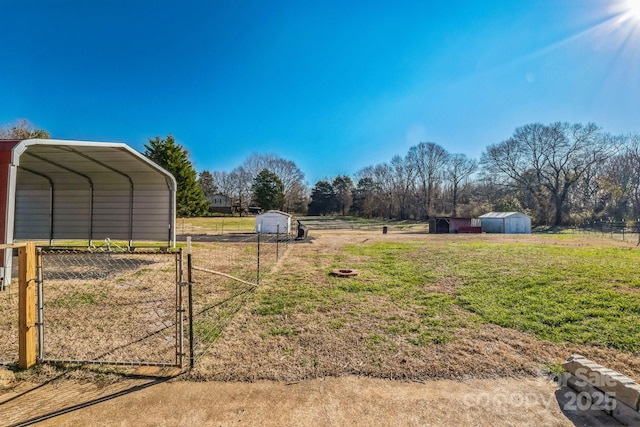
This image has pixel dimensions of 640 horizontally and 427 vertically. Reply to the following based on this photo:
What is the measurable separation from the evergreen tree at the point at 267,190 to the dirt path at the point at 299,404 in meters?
47.1

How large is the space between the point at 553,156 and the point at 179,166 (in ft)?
151

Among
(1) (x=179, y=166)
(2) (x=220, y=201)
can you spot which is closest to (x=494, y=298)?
(1) (x=179, y=166)

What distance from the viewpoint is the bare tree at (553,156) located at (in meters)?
35.9

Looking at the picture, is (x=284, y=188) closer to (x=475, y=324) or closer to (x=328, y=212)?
(x=328, y=212)

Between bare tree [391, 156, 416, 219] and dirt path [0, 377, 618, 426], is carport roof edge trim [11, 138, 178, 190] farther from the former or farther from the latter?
bare tree [391, 156, 416, 219]

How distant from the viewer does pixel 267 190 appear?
49125mm

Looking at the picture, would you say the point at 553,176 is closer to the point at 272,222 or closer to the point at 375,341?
the point at 272,222

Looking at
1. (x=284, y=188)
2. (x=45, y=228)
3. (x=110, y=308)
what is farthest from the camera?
(x=284, y=188)

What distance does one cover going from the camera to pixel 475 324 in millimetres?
4102

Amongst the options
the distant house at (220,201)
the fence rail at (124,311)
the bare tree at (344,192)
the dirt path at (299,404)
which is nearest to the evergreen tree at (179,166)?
the distant house at (220,201)

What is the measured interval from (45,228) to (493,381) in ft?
50.5

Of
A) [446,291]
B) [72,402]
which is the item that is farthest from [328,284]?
[72,402]

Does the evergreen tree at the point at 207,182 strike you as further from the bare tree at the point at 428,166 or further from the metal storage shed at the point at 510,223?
the metal storage shed at the point at 510,223

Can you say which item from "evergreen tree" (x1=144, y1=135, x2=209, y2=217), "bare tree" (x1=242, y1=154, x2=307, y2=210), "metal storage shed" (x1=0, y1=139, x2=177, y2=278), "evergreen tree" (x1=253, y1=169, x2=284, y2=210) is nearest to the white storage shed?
"metal storage shed" (x1=0, y1=139, x2=177, y2=278)
